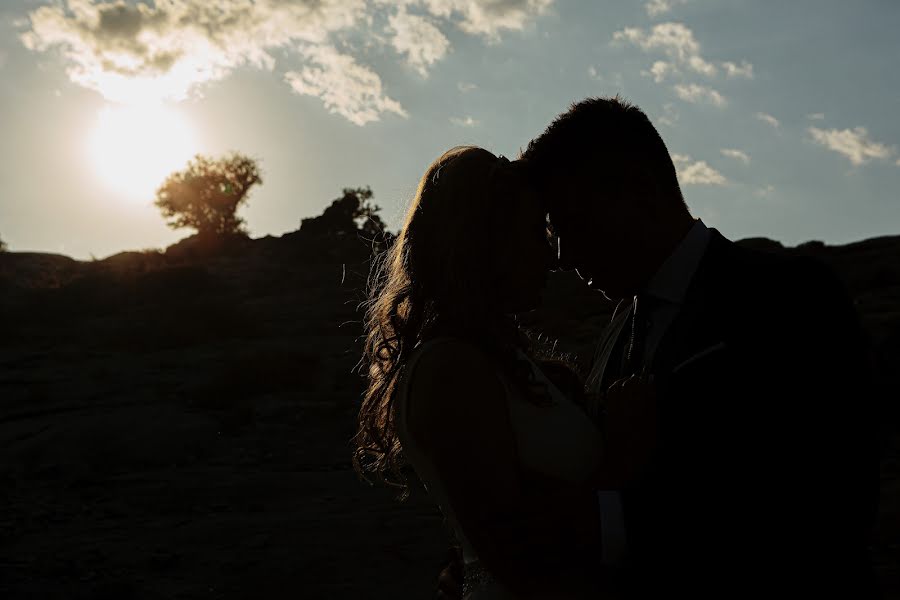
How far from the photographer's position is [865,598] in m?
2.60

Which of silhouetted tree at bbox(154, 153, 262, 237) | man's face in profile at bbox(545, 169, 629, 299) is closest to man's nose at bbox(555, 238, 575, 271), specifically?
man's face in profile at bbox(545, 169, 629, 299)

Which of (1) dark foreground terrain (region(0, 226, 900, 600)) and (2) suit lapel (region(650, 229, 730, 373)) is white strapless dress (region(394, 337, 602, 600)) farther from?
(1) dark foreground terrain (region(0, 226, 900, 600))

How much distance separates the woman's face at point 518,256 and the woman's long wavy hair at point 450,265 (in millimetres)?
15

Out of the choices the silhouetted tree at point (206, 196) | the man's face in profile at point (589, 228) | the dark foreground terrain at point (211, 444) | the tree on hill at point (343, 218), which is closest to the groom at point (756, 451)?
the man's face in profile at point (589, 228)

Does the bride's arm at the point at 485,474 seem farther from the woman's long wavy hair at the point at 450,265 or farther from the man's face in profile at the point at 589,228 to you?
the man's face in profile at the point at 589,228

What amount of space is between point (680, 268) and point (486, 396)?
120cm

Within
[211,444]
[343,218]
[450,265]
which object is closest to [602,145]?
[450,265]

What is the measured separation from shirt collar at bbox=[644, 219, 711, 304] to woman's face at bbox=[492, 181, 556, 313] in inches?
26.2

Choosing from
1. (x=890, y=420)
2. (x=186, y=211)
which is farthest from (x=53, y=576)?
(x=186, y=211)

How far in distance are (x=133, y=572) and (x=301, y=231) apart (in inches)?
1485

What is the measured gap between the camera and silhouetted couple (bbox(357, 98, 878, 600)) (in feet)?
7.93

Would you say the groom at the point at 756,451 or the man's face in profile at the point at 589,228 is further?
the man's face in profile at the point at 589,228

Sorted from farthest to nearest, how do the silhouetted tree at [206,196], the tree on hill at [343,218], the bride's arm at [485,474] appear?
the silhouetted tree at [206,196] → the tree on hill at [343,218] → the bride's arm at [485,474]

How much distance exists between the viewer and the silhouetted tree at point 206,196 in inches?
2406
